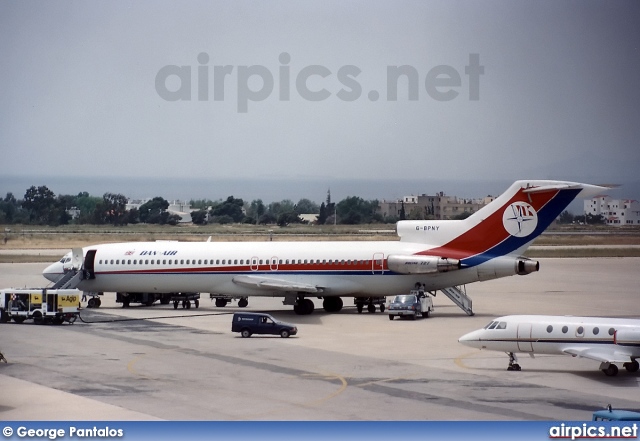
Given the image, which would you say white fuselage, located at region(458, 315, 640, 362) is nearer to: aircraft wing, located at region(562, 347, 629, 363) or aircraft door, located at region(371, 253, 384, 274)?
aircraft wing, located at region(562, 347, 629, 363)

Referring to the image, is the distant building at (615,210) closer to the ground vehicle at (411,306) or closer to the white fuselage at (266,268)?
the white fuselage at (266,268)

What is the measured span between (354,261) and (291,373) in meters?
21.2

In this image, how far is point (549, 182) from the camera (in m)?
54.8

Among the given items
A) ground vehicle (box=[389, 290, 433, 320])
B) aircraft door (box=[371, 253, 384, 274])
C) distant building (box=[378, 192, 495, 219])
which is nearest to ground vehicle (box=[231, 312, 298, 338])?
ground vehicle (box=[389, 290, 433, 320])

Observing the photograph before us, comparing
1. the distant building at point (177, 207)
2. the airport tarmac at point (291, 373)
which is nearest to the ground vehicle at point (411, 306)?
the airport tarmac at point (291, 373)

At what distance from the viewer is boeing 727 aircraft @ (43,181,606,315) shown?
55469 mm

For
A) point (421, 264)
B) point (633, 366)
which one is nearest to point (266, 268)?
point (421, 264)

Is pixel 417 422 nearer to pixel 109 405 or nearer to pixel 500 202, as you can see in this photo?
pixel 109 405

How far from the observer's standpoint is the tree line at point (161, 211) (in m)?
127

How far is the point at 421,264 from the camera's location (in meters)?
55.8

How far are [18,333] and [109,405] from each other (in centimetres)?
2095

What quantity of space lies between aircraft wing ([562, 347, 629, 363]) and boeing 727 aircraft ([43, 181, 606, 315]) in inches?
728

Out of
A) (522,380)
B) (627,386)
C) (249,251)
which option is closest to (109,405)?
(522,380)

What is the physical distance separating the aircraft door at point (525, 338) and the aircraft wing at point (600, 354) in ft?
5.13
